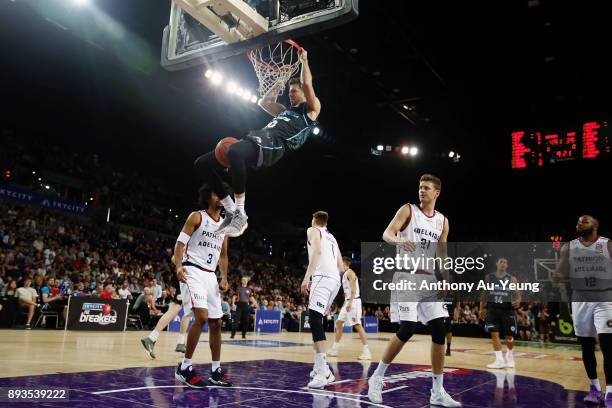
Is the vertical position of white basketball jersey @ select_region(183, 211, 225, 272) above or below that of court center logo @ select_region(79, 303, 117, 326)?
above

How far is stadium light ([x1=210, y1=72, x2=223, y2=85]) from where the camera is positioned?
55.4ft

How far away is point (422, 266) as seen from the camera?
5234mm

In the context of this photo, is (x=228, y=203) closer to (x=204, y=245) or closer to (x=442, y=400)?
(x=204, y=245)

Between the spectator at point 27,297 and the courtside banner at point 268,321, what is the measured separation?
26.6 feet

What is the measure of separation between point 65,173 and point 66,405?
2032cm

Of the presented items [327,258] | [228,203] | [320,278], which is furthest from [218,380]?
[327,258]

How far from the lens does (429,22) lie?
47.0ft

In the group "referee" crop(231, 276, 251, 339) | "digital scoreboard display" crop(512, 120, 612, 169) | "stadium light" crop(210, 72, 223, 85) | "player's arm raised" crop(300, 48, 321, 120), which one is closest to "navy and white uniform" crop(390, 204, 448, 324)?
"player's arm raised" crop(300, 48, 321, 120)

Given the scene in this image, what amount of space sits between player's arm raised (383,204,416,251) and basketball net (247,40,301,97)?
88.7 inches

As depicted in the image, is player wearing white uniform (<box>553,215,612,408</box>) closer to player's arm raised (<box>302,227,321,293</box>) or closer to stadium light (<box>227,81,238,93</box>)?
player's arm raised (<box>302,227,321,293</box>)

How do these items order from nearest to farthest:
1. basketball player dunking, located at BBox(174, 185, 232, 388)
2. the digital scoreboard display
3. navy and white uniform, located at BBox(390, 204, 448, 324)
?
navy and white uniform, located at BBox(390, 204, 448, 324), basketball player dunking, located at BBox(174, 185, 232, 388), the digital scoreboard display

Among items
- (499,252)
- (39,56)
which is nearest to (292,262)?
(499,252)

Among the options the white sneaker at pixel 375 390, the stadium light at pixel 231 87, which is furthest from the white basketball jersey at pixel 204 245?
the stadium light at pixel 231 87

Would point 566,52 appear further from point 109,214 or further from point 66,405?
point 109,214
